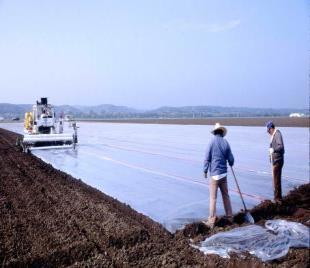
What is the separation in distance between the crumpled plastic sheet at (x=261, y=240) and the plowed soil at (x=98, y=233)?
0.15m

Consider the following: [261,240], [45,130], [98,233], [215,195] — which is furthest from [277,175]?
[45,130]

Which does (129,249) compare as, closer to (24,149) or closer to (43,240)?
(43,240)

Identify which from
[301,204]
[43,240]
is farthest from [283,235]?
[43,240]

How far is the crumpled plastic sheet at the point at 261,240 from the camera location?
18.0 feet

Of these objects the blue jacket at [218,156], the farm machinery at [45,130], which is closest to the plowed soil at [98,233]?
the blue jacket at [218,156]

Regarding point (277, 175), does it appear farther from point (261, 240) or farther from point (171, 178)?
point (171, 178)

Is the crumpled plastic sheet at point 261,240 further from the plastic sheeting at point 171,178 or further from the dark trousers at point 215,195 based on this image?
the plastic sheeting at point 171,178

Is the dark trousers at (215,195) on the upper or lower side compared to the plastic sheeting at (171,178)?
upper

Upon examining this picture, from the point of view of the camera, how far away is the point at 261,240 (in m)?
5.78

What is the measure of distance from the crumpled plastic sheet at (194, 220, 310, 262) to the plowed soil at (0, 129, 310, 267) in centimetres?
15

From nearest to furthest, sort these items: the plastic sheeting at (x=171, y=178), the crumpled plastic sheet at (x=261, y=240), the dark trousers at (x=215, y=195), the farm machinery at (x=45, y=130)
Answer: the crumpled plastic sheet at (x=261, y=240), the dark trousers at (x=215, y=195), the plastic sheeting at (x=171, y=178), the farm machinery at (x=45, y=130)

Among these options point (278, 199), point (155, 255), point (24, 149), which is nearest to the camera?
point (155, 255)

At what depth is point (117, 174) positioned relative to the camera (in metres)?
13.6

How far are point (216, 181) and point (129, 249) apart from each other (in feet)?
6.66
